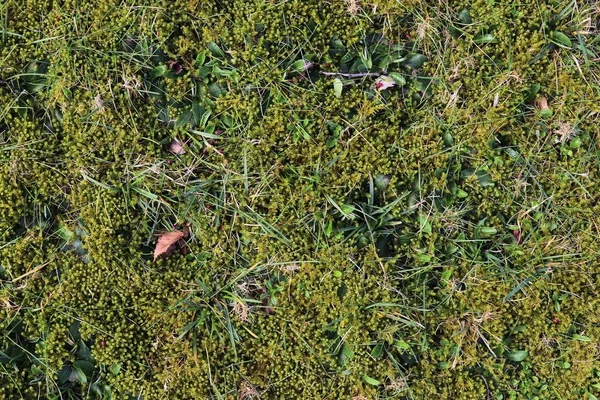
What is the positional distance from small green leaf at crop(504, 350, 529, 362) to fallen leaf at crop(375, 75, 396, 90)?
1.65 meters

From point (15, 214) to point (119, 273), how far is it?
629 mm

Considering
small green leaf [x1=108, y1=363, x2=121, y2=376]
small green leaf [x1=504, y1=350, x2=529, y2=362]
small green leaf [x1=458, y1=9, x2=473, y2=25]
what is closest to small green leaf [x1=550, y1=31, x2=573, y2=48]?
small green leaf [x1=458, y1=9, x2=473, y2=25]

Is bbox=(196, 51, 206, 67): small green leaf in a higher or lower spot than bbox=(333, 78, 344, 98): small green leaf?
higher

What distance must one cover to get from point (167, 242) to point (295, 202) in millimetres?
723

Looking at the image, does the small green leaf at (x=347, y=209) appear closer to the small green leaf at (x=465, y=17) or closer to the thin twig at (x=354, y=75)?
the thin twig at (x=354, y=75)

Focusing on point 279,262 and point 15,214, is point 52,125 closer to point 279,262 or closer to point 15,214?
point 15,214

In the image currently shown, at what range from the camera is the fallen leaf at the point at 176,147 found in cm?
283

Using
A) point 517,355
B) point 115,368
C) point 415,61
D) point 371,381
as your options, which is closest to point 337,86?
point 415,61

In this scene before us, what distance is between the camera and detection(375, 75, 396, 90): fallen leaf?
2875 millimetres

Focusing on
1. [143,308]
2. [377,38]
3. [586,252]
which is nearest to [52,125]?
[143,308]

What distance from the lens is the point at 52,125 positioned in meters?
2.81

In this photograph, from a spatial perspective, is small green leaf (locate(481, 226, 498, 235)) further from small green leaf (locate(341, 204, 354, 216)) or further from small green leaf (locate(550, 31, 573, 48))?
small green leaf (locate(550, 31, 573, 48))

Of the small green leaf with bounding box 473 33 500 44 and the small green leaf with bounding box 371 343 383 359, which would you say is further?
the small green leaf with bounding box 473 33 500 44

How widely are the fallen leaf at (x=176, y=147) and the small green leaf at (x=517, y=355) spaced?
2149 mm
